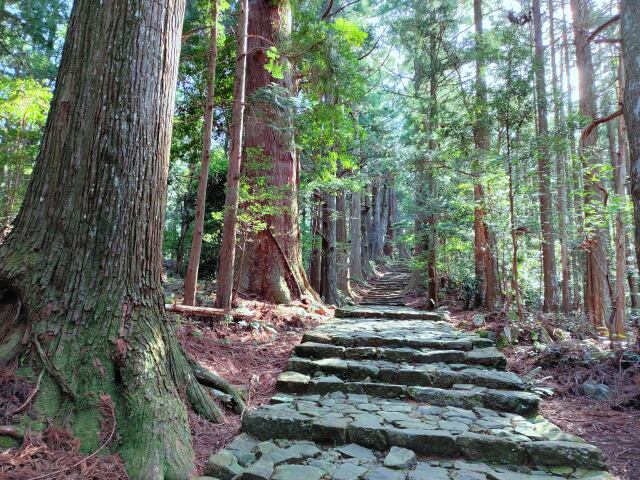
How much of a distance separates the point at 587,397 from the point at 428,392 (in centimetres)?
200

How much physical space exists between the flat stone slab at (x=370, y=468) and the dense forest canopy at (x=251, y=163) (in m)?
0.52

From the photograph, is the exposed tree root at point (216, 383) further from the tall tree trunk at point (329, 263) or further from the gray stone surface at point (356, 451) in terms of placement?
the tall tree trunk at point (329, 263)

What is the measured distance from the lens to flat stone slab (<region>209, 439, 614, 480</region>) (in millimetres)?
2656

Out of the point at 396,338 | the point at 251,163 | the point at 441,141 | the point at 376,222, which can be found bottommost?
the point at 396,338

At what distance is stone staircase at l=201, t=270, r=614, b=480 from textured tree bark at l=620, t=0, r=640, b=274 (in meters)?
1.81

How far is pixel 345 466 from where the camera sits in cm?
280

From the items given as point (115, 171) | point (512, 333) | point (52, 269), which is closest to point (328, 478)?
point (52, 269)

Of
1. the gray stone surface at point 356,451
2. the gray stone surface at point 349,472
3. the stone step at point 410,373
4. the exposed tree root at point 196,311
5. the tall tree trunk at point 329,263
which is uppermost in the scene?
the tall tree trunk at point 329,263

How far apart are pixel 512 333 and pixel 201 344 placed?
5.21 m

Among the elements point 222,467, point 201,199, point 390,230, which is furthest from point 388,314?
point 390,230

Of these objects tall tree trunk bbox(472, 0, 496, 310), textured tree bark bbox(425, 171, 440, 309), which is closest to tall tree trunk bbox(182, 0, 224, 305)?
tall tree trunk bbox(472, 0, 496, 310)

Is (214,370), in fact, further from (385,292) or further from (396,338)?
(385,292)

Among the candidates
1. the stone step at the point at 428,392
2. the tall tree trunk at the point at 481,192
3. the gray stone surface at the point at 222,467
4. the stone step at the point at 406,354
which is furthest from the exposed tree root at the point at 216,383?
the tall tree trunk at the point at 481,192

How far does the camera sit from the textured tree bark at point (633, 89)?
338cm
